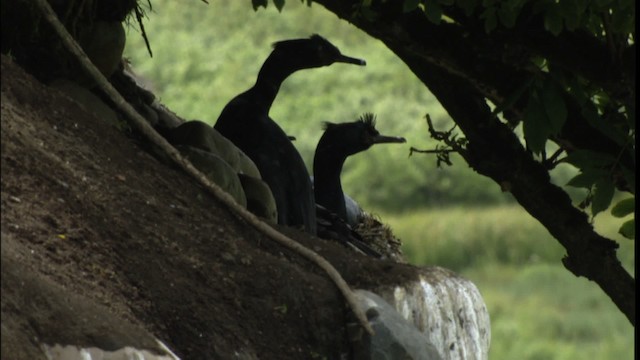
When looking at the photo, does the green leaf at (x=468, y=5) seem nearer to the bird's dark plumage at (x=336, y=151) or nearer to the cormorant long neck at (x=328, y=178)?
the bird's dark plumage at (x=336, y=151)

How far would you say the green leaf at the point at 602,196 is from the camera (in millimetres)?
5426

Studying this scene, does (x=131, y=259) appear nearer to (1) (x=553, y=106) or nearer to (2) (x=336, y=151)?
(1) (x=553, y=106)

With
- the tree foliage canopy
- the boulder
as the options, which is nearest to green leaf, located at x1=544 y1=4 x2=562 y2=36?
the tree foliage canopy

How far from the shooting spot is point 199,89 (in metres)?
29.7

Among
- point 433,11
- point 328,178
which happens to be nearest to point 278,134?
point 328,178

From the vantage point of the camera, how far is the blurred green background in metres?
25.8

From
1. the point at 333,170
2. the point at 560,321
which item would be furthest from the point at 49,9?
the point at 560,321

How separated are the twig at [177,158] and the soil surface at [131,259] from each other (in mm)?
53

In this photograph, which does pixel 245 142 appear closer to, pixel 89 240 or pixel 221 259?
pixel 221 259

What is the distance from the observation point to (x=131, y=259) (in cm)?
542

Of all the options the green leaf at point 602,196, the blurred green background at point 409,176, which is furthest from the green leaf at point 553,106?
the blurred green background at point 409,176

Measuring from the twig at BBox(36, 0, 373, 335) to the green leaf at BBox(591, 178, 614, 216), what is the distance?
104 centimetres

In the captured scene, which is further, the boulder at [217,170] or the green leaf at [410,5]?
Answer: the boulder at [217,170]

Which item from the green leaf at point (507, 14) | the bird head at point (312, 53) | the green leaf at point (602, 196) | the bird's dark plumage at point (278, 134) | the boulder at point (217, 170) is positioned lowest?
the green leaf at point (602, 196)
